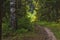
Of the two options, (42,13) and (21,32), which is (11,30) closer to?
(21,32)

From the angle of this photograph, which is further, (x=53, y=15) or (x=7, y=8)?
(x=53, y=15)

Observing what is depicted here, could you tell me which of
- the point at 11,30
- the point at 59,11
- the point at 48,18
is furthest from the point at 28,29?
the point at 59,11

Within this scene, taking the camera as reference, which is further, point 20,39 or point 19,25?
point 19,25

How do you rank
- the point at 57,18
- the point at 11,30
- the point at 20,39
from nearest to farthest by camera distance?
1. the point at 20,39
2. the point at 11,30
3. the point at 57,18

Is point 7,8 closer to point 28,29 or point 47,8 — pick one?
point 28,29

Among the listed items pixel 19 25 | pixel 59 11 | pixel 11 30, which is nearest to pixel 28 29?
pixel 19 25

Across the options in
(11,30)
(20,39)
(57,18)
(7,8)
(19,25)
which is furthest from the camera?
(57,18)

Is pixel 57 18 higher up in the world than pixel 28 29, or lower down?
lower down

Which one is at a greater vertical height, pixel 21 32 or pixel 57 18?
pixel 21 32

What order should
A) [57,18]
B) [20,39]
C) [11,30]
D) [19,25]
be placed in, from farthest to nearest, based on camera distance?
[57,18], [19,25], [11,30], [20,39]

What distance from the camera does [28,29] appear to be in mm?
12984

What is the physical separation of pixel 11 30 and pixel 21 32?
0.65m

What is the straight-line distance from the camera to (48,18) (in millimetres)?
28359

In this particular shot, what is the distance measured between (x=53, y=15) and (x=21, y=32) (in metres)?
17.3
